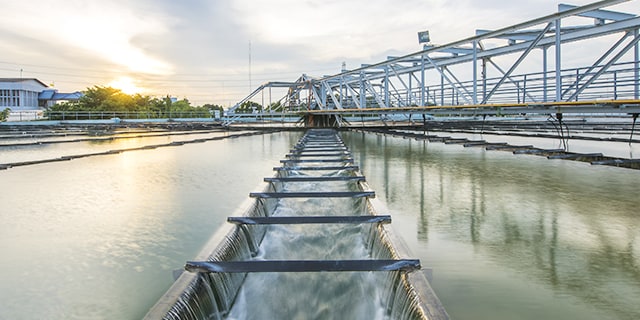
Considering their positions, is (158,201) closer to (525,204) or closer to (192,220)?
(192,220)

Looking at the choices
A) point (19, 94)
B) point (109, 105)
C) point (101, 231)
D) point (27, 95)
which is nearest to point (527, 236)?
point (101, 231)

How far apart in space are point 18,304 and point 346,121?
82.3 feet

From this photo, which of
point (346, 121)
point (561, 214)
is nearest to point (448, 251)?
point (561, 214)

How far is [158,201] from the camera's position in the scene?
17.0 feet

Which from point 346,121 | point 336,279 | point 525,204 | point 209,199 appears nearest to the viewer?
point 336,279

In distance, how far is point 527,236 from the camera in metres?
3.67

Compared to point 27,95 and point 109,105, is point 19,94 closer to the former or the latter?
point 27,95

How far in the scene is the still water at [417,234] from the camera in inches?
99.2

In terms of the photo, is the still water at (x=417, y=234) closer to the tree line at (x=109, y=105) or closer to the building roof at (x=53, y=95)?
the tree line at (x=109, y=105)

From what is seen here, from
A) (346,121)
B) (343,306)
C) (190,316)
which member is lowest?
(343,306)

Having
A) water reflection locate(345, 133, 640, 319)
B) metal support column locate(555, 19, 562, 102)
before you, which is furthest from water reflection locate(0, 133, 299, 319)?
metal support column locate(555, 19, 562, 102)

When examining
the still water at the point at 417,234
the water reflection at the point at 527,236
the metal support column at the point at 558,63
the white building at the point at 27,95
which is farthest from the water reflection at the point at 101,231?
the white building at the point at 27,95

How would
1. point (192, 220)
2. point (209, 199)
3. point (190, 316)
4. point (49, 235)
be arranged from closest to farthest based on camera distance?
point (190, 316)
point (49, 235)
point (192, 220)
point (209, 199)

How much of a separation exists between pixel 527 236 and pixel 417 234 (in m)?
0.87
